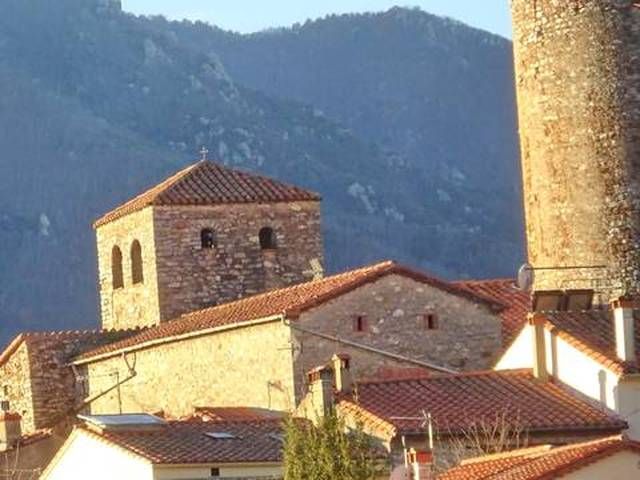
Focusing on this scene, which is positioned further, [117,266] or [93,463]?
[117,266]

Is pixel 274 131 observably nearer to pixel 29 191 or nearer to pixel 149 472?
pixel 29 191

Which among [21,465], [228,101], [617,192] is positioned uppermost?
[228,101]

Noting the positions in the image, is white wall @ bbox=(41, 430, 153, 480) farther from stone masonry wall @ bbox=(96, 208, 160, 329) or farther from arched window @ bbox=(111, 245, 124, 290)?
arched window @ bbox=(111, 245, 124, 290)

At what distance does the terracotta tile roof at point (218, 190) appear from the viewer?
6062 cm

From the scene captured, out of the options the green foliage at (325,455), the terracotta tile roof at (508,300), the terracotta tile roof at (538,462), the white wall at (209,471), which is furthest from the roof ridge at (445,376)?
the terracotta tile roof at (538,462)

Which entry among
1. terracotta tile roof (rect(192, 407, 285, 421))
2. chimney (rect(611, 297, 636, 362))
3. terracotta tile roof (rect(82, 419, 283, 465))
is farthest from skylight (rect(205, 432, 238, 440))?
chimney (rect(611, 297, 636, 362))

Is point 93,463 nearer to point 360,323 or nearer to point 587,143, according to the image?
point 360,323

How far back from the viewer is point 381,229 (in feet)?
586

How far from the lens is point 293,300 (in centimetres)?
5091

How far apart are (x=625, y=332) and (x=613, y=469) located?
1003 centimetres

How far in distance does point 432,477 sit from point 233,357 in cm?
1538

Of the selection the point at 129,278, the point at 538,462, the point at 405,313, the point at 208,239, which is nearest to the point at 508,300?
the point at 405,313

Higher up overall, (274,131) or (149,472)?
(274,131)

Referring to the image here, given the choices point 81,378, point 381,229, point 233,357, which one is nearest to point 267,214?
point 81,378
